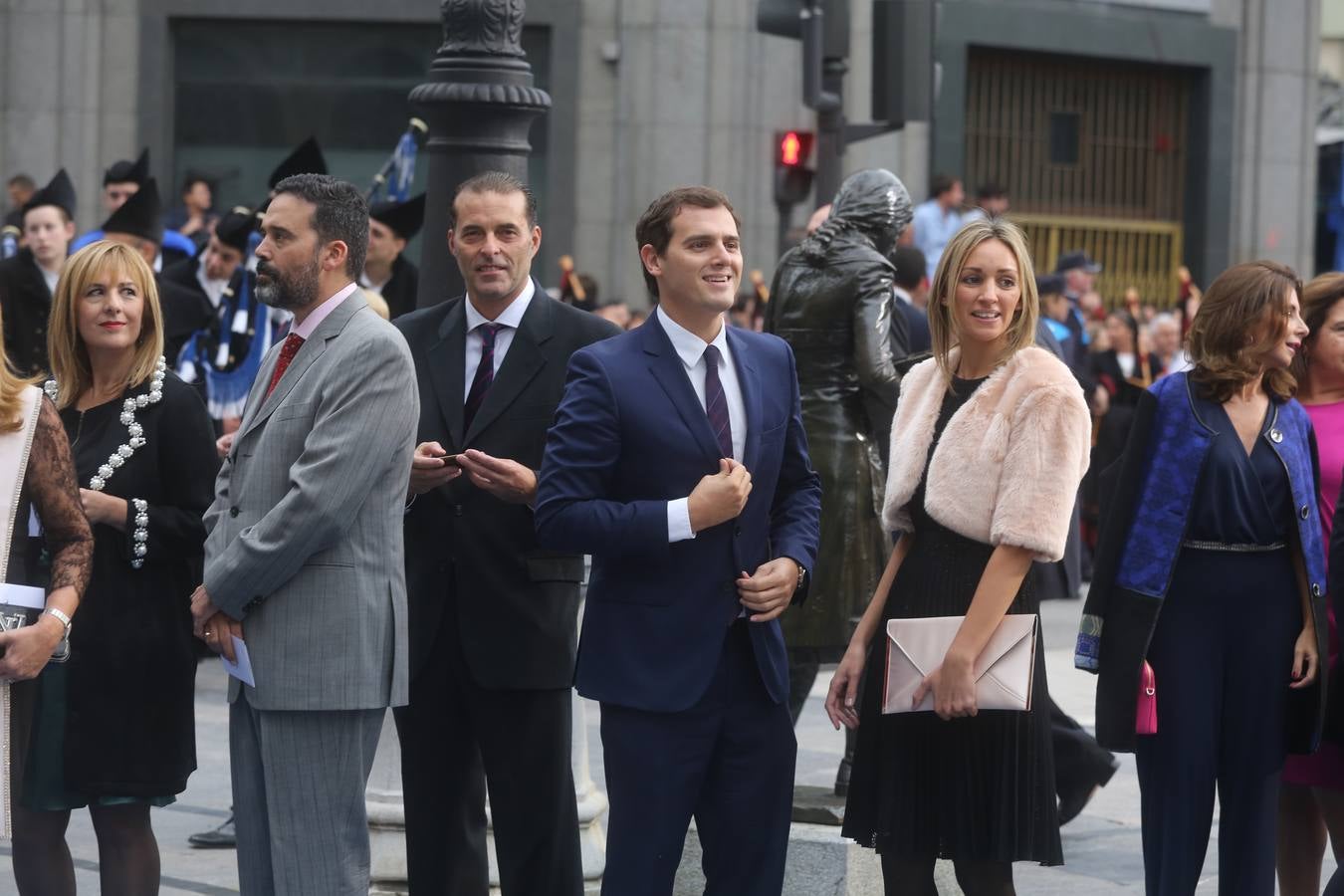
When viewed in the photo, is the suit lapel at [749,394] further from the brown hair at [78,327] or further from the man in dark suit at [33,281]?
the man in dark suit at [33,281]

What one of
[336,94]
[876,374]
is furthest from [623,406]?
[336,94]

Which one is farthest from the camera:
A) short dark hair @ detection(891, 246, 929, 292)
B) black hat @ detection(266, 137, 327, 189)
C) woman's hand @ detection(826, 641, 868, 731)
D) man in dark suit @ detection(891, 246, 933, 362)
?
short dark hair @ detection(891, 246, 929, 292)

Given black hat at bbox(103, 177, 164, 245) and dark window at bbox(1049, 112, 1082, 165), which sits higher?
dark window at bbox(1049, 112, 1082, 165)

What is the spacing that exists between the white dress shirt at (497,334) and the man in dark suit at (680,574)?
0.71m

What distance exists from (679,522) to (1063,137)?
66.1ft

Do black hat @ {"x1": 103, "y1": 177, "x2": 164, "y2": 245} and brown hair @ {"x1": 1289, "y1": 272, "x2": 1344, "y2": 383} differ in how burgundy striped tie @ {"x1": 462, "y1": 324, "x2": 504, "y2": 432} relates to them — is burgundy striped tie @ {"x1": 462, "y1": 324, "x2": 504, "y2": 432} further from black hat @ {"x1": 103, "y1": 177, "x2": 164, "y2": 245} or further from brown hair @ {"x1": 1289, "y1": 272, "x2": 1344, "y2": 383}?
black hat @ {"x1": 103, "y1": 177, "x2": 164, "y2": 245}

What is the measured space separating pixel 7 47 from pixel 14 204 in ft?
10.1

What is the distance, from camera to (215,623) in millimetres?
4793

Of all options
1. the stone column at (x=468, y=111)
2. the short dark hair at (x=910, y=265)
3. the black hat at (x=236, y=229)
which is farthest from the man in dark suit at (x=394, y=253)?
the stone column at (x=468, y=111)

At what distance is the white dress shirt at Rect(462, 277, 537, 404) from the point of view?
551cm

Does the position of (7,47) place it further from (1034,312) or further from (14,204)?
(1034,312)

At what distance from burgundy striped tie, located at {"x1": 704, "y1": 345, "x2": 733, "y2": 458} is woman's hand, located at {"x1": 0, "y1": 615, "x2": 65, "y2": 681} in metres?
1.59

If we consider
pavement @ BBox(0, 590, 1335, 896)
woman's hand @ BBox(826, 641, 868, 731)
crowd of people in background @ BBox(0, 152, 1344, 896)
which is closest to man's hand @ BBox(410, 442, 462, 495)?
crowd of people in background @ BBox(0, 152, 1344, 896)

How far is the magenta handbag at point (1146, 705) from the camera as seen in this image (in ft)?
17.5
